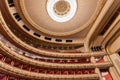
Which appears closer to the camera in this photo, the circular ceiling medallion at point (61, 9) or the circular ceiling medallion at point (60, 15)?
the circular ceiling medallion at point (60, 15)

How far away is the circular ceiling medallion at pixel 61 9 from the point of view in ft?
60.6

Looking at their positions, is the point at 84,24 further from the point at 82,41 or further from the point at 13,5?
the point at 13,5

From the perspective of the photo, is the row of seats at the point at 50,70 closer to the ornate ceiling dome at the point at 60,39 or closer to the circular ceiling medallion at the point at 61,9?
the ornate ceiling dome at the point at 60,39

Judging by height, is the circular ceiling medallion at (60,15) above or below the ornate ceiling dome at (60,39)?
above

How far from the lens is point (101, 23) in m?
16.7

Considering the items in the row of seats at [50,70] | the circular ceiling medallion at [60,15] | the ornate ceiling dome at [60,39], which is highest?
the circular ceiling medallion at [60,15]

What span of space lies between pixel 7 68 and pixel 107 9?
11487 mm

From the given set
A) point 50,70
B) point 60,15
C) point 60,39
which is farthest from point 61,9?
point 50,70

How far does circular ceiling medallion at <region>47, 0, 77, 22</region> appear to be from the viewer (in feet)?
60.6

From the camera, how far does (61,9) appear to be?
19.3 metres

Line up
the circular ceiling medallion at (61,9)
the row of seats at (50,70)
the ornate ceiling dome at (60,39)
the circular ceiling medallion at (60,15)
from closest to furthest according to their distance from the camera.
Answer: the row of seats at (50,70) < the ornate ceiling dome at (60,39) < the circular ceiling medallion at (60,15) < the circular ceiling medallion at (61,9)

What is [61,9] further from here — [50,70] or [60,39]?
[50,70]

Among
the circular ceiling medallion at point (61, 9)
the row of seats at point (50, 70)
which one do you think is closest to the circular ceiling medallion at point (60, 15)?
the circular ceiling medallion at point (61, 9)

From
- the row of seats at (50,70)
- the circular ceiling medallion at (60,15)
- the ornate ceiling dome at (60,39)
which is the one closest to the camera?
the row of seats at (50,70)
